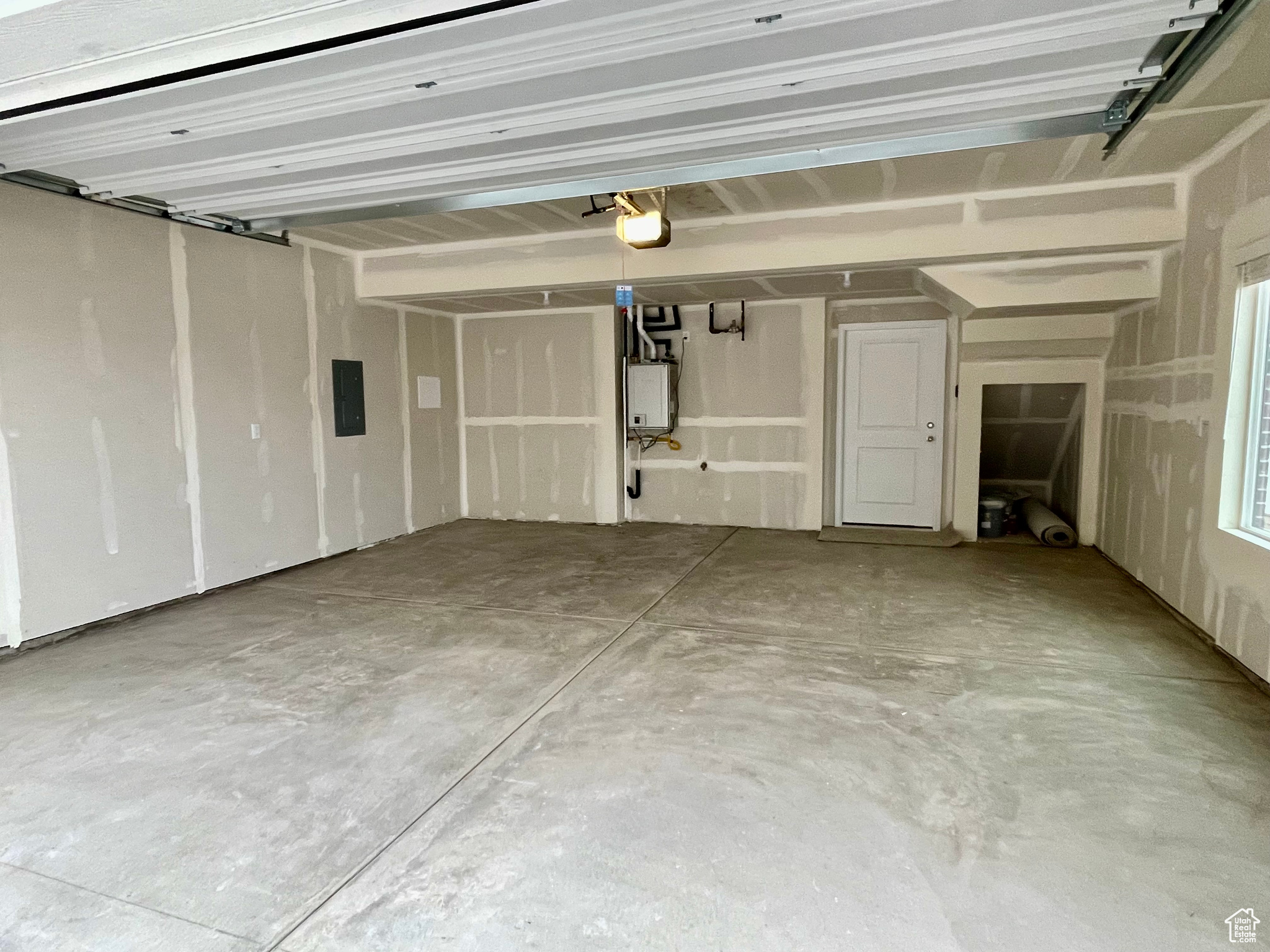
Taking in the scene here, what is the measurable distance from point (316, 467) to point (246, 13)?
12.3 ft

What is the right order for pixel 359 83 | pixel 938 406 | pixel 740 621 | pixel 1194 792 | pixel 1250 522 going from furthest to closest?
pixel 938 406, pixel 740 621, pixel 1250 522, pixel 359 83, pixel 1194 792

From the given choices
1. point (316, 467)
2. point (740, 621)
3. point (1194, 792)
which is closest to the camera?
point (1194, 792)

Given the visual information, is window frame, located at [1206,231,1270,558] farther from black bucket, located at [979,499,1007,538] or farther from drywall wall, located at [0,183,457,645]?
drywall wall, located at [0,183,457,645]

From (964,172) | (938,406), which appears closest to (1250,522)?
(964,172)

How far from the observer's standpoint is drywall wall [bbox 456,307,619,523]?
648 centimetres

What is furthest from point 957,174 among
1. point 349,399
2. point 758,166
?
point 349,399

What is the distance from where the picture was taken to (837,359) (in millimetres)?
6191

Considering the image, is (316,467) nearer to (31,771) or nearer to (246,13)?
(31,771)

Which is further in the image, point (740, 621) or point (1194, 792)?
point (740, 621)

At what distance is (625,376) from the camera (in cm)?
646

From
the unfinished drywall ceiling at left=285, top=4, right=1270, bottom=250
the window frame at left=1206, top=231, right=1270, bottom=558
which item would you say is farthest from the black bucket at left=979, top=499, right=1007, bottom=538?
the unfinished drywall ceiling at left=285, top=4, right=1270, bottom=250

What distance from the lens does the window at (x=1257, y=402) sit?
2.93 m

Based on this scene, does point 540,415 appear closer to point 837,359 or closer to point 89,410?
point 837,359

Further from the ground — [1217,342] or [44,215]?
[44,215]
